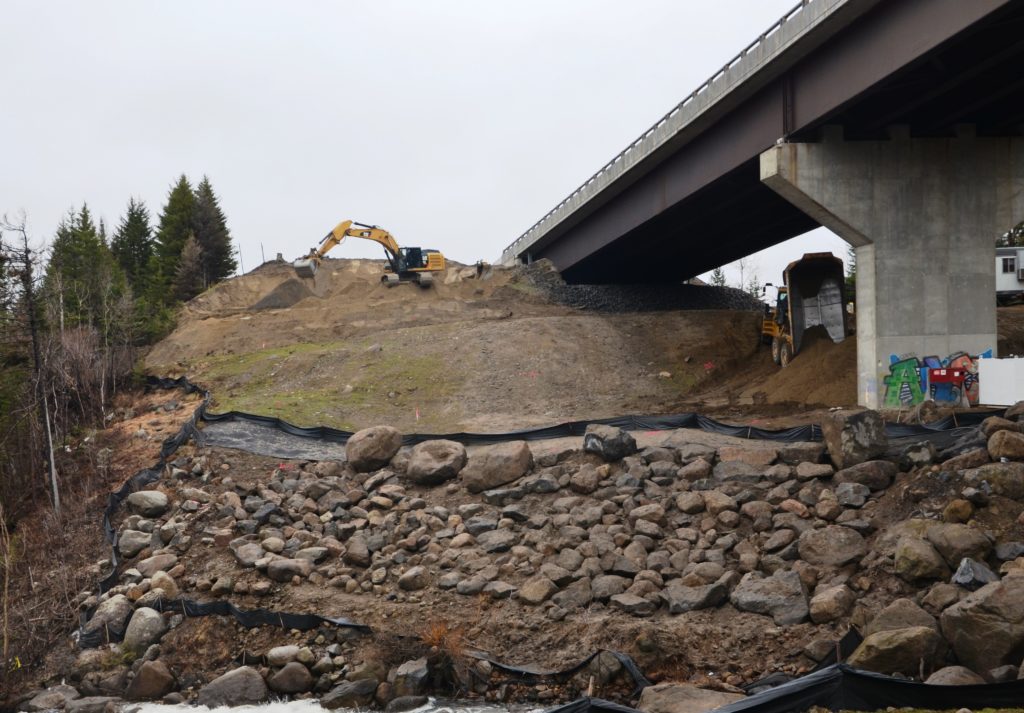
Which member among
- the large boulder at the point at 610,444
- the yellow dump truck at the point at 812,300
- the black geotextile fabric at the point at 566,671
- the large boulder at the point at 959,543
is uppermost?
the yellow dump truck at the point at 812,300

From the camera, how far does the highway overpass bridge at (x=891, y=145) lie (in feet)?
68.4

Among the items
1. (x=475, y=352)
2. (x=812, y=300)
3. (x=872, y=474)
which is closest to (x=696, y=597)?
(x=872, y=474)

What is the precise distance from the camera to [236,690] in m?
14.1

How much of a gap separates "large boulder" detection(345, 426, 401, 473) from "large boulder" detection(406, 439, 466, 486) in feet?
2.43

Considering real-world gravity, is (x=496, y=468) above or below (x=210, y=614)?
above

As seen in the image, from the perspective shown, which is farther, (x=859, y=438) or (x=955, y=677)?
(x=859, y=438)

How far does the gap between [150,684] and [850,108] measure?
20.4 metres

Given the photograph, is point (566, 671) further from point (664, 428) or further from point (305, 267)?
point (305, 267)

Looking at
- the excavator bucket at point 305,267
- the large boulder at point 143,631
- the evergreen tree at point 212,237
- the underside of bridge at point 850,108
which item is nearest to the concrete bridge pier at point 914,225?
the underside of bridge at point 850,108

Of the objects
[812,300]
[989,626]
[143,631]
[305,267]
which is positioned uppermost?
[305,267]

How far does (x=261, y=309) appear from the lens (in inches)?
1853

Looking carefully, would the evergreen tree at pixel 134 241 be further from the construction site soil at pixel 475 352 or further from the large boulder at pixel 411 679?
the large boulder at pixel 411 679

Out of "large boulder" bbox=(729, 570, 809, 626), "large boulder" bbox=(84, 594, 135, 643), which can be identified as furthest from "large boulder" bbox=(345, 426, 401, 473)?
"large boulder" bbox=(729, 570, 809, 626)

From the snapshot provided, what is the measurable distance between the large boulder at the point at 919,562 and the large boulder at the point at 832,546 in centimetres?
95
